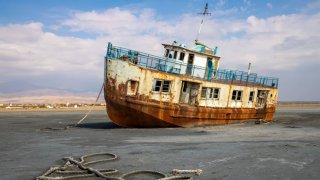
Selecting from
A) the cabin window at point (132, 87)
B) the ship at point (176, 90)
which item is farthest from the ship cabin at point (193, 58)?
the cabin window at point (132, 87)

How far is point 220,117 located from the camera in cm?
2570

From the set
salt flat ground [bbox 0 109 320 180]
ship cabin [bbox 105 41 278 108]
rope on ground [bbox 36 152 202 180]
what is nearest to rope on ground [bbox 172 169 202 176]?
rope on ground [bbox 36 152 202 180]

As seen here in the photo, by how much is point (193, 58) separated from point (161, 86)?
4330 mm

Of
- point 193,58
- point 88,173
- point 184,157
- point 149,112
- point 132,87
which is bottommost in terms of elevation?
point 88,173

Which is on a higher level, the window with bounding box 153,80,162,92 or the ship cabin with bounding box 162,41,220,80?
the ship cabin with bounding box 162,41,220,80

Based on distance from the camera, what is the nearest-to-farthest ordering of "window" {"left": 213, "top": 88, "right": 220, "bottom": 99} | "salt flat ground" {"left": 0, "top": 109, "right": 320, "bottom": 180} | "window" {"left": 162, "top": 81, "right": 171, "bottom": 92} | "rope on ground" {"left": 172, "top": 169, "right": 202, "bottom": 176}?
"rope on ground" {"left": 172, "top": 169, "right": 202, "bottom": 176}
"salt flat ground" {"left": 0, "top": 109, "right": 320, "bottom": 180}
"window" {"left": 162, "top": 81, "right": 171, "bottom": 92}
"window" {"left": 213, "top": 88, "right": 220, "bottom": 99}

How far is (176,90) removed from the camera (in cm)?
2267

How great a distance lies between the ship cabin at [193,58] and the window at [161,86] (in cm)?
189

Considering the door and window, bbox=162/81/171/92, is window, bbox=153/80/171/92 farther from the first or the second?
the door

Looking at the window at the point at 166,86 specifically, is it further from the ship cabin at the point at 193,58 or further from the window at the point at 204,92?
the window at the point at 204,92

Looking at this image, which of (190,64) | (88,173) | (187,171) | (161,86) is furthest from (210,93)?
(88,173)

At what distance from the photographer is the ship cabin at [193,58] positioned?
2473cm

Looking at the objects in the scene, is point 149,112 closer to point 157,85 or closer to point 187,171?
point 157,85

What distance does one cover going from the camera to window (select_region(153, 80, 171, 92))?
71.9 feet
